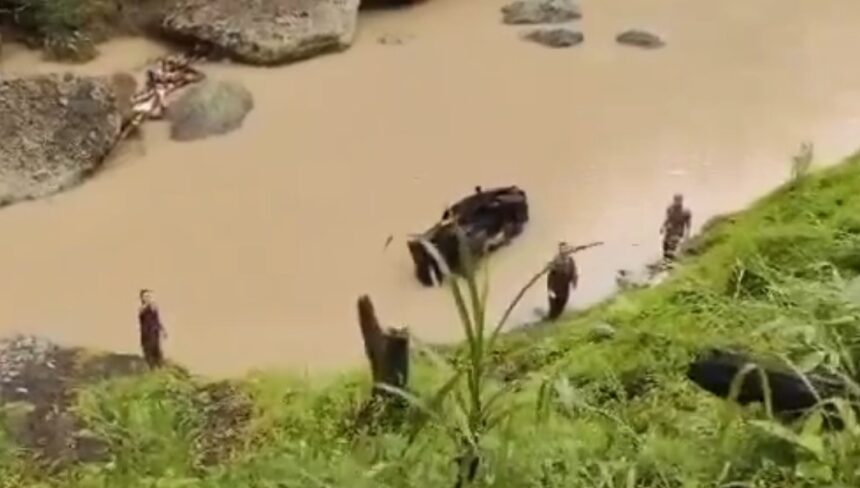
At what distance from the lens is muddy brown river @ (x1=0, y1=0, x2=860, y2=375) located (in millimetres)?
4789

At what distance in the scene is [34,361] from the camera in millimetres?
4008

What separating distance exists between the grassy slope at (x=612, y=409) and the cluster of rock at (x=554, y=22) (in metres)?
3.29

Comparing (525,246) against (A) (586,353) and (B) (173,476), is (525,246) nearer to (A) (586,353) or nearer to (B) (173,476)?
(A) (586,353)

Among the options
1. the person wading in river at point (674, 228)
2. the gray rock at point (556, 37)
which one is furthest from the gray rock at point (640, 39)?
the person wading in river at point (674, 228)

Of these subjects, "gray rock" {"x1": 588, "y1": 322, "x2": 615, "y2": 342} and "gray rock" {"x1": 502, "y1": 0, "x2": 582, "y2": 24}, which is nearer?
"gray rock" {"x1": 588, "y1": 322, "x2": 615, "y2": 342}

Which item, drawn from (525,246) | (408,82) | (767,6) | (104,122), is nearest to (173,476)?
(525,246)

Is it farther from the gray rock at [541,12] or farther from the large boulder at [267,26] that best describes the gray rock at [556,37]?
the large boulder at [267,26]

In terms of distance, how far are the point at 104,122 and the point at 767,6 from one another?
3.82 meters

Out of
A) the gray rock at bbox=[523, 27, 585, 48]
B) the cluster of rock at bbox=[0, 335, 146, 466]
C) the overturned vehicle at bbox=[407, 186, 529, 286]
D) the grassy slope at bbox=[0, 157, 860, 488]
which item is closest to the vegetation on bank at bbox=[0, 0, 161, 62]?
the gray rock at bbox=[523, 27, 585, 48]

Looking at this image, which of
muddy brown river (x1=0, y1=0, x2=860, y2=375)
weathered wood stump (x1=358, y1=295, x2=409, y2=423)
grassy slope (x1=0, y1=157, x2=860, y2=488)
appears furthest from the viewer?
muddy brown river (x1=0, y1=0, x2=860, y2=375)

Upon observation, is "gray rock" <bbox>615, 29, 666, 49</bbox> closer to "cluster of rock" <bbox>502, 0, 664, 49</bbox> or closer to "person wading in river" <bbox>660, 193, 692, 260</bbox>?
"cluster of rock" <bbox>502, 0, 664, 49</bbox>

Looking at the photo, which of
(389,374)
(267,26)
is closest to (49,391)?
(389,374)

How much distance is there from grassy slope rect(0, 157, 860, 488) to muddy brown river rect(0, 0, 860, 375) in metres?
1.04

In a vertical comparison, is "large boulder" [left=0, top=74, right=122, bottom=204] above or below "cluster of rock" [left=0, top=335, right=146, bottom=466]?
above
